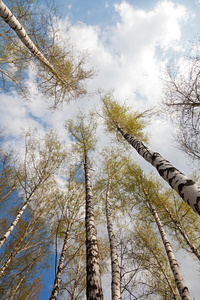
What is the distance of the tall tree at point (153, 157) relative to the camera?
6.70ft

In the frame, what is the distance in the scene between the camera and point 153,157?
137 inches

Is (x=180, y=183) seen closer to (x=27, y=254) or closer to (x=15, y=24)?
(x=15, y=24)

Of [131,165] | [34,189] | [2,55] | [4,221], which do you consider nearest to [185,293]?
[131,165]

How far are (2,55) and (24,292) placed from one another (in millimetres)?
12888

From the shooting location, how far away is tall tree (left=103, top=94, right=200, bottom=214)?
6.70ft

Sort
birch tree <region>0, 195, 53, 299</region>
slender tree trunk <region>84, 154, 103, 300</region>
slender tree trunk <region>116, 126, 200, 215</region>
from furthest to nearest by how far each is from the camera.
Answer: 1. birch tree <region>0, 195, 53, 299</region>
2. slender tree trunk <region>84, 154, 103, 300</region>
3. slender tree trunk <region>116, 126, 200, 215</region>

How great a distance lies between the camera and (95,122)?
7934mm

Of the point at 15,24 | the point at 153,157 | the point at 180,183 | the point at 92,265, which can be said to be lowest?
the point at 92,265

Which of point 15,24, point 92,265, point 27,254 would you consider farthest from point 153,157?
point 27,254

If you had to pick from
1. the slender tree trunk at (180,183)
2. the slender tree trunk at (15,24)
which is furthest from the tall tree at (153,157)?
the slender tree trunk at (15,24)

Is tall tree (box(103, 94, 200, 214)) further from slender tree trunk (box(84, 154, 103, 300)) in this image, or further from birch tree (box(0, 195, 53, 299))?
birch tree (box(0, 195, 53, 299))

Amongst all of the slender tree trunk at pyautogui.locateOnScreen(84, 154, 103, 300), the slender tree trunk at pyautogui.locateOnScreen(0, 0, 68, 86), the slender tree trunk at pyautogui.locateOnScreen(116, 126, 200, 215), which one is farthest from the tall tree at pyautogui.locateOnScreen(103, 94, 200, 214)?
the slender tree trunk at pyautogui.locateOnScreen(0, 0, 68, 86)

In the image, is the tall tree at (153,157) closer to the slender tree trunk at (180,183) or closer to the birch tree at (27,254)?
the slender tree trunk at (180,183)

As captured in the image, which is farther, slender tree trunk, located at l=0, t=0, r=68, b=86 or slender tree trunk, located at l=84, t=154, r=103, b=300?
slender tree trunk, located at l=0, t=0, r=68, b=86
